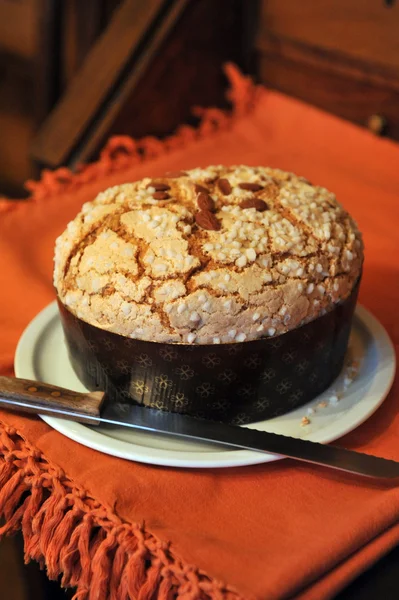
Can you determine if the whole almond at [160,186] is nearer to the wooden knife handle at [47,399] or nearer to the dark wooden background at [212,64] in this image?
the wooden knife handle at [47,399]

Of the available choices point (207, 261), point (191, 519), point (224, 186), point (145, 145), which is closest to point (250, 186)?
point (224, 186)

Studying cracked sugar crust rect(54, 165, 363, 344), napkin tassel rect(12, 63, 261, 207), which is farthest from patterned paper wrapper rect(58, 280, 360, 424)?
napkin tassel rect(12, 63, 261, 207)

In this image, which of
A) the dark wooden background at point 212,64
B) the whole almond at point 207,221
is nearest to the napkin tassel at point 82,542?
the whole almond at point 207,221

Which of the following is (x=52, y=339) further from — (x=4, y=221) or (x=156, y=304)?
(x=4, y=221)

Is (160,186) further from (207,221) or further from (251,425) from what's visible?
(251,425)

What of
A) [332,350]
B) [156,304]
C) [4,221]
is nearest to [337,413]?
[332,350]

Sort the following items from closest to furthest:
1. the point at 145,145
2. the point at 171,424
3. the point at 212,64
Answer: the point at 171,424 → the point at 145,145 → the point at 212,64

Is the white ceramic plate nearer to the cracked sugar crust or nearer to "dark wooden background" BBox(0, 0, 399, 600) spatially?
the cracked sugar crust

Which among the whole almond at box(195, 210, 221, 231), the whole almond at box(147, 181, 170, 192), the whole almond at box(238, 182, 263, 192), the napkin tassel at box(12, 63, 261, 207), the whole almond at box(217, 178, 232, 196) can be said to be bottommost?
the napkin tassel at box(12, 63, 261, 207)
